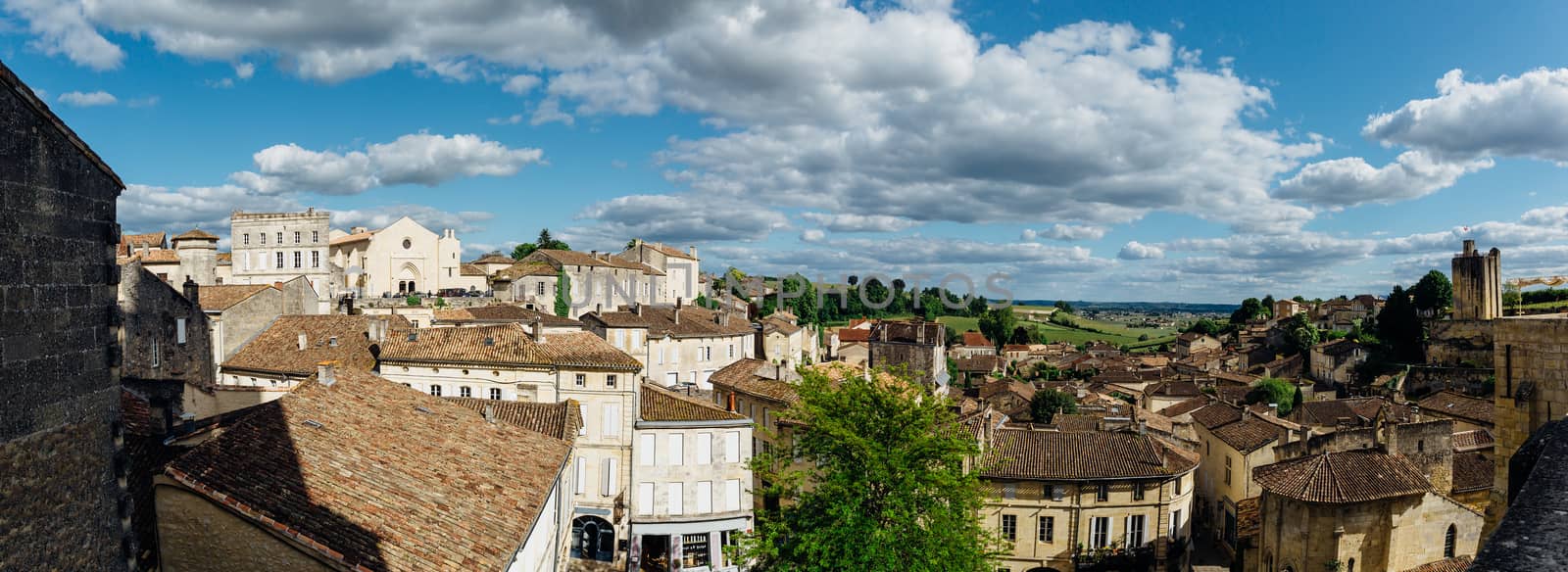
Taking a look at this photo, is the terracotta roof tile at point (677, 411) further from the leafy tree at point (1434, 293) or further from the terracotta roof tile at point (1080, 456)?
the leafy tree at point (1434, 293)

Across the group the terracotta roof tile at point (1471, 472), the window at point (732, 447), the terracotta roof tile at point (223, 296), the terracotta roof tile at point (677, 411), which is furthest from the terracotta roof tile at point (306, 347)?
the terracotta roof tile at point (1471, 472)

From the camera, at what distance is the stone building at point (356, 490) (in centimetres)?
983

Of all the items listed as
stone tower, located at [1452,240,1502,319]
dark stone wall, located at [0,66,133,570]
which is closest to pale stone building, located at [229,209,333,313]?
dark stone wall, located at [0,66,133,570]

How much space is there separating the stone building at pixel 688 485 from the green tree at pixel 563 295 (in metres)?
36.3

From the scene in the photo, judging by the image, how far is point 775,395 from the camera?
4053 centimetres

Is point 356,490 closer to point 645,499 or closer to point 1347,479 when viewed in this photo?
point 645,499

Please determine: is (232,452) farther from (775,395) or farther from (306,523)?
(775,395)

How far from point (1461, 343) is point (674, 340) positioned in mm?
63180

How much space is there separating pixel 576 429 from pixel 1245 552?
26.4 m

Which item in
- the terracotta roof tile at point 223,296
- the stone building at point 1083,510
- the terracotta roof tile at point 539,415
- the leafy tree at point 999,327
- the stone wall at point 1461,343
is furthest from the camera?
the leafy tree at point 999,327

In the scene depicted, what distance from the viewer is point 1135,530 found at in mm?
33500

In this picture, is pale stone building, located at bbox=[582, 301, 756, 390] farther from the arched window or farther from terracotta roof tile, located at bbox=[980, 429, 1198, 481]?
terracotta roof tile, located at bbox=[980, 429, 1198, 481]

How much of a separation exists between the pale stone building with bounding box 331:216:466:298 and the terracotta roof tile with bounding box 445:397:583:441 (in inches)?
1797

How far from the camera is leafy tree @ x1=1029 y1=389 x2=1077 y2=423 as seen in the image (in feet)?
202
